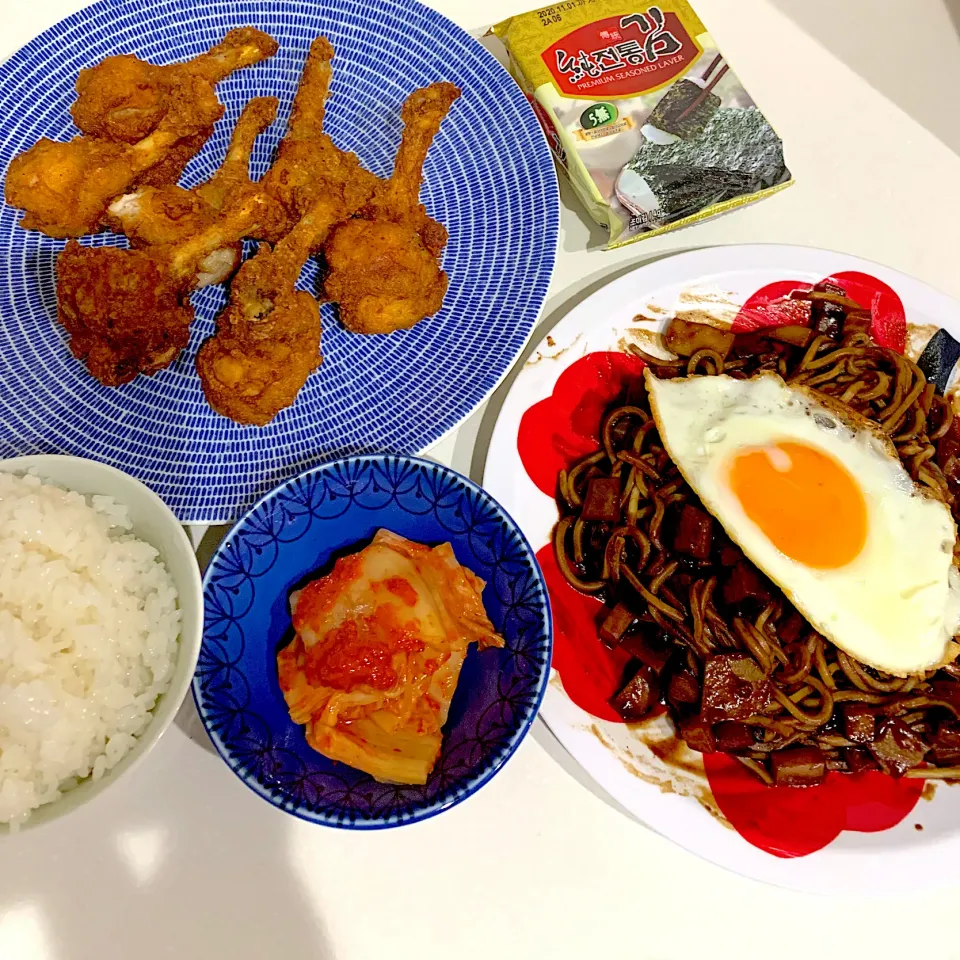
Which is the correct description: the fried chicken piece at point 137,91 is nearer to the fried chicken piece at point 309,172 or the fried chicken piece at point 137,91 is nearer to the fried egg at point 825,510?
the fried chicken piece at point 309,172

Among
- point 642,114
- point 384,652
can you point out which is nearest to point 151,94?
point 642,114

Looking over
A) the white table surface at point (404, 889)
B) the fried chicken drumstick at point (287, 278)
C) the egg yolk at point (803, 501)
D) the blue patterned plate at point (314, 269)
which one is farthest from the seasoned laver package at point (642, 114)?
the white table surface at point (404, 889)

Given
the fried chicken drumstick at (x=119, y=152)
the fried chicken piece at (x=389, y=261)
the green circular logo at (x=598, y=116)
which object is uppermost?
the green circular logo at (x=598, y=116)

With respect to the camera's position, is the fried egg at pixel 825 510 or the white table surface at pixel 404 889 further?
the fried egg at pixel 825 510

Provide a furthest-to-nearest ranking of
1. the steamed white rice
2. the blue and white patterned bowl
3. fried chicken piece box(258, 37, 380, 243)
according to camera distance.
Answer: fried chicken piece box(258, 37, 380, 243), the blue and white patterned bowl, the steamed white rice

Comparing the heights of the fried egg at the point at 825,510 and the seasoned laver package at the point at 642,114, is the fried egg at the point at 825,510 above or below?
below

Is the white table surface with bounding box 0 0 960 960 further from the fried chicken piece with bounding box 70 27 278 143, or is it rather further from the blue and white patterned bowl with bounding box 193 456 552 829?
the fried chicken piece with bounding box 70 27 278 143

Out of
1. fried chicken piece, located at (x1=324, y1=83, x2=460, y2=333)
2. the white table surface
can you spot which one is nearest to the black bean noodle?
the white table surface
